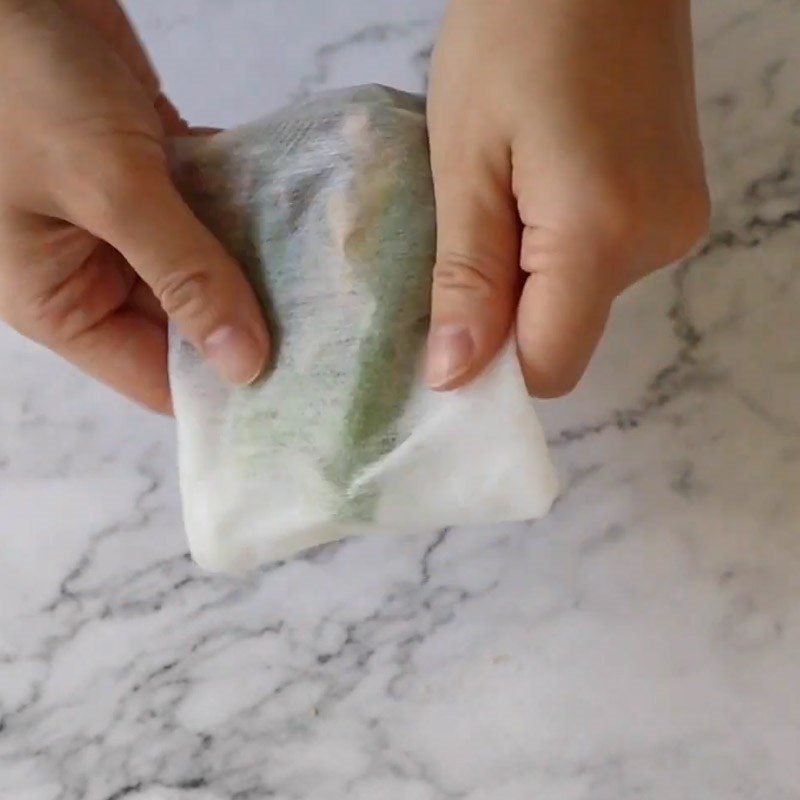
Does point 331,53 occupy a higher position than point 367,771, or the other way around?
point 331,53

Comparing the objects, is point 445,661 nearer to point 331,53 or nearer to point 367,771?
point 367,771

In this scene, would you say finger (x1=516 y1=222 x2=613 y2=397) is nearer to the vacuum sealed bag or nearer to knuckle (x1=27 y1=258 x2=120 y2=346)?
the vacuum sealed bag

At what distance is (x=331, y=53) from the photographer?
62 cm

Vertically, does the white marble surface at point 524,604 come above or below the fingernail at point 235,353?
Result: below

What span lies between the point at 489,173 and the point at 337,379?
98 mm

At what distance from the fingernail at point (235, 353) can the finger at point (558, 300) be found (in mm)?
103

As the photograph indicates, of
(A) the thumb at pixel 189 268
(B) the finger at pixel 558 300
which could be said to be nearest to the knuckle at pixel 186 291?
(A) the thumb at pixel 189 268

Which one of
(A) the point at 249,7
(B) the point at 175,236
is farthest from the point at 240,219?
(A) the point at 249,7

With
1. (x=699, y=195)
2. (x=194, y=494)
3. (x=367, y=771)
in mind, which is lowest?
(x=367, y=771)

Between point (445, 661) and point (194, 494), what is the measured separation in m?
0.16

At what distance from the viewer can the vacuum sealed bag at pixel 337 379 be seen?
1.34 ft

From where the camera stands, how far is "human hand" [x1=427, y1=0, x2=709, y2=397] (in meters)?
0.39

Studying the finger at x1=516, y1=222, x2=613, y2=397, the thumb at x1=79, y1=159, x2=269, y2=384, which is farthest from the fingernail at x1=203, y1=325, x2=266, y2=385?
the finger at x1=516, y1=222, x2=613, y2=397

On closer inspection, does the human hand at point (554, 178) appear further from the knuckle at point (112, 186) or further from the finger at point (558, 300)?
the knuckle at point (112, 186)
